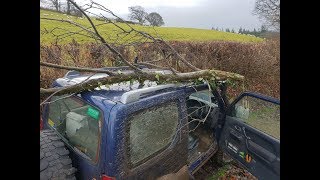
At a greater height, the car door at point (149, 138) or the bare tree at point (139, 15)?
the bare tree at point (139, 15)

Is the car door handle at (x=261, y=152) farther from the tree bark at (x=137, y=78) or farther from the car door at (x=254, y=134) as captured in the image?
the tree bark at (x=137, y=78)

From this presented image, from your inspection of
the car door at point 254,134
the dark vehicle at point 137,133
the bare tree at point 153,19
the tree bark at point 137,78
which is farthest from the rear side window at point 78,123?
the car door at point 254,134

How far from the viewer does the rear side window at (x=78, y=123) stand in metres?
2.63

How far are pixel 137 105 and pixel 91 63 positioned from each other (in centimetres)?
598

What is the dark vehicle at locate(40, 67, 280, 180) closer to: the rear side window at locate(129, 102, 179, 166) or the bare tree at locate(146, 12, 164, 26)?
the rear side window at locate(129, 102, 179, 166)

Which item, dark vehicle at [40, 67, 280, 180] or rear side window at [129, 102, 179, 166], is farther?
rear side window at [129, 102, 179, 166]

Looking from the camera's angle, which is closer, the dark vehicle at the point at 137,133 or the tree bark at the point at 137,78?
the dark vehicle at the point at 137,133

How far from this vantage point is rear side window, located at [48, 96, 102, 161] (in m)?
2.63

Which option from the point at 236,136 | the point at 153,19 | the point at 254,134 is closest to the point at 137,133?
the point at 254,134

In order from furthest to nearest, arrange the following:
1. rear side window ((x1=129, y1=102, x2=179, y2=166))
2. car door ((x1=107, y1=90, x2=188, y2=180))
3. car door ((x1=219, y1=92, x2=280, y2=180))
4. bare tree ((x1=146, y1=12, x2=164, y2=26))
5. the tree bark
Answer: bare tree ((x1=146, y1=12, x2=164, y2=26)) → car door ((x1=219, y1=92, x2=280, y2=180)) → the tree bark → rear side window ((x1=129, y1=102, x2=179, y2=166)) → car door ((x1=107, y1=90, x2=188, y2=180))

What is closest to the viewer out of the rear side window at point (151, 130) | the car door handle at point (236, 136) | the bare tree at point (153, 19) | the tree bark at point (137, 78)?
the rear side window at point (151, 130)

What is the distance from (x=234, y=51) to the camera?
11.1 meters

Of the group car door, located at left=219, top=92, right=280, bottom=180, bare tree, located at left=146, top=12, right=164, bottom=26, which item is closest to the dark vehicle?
car door, located at left=219, top=92, right=280, bottom=180
